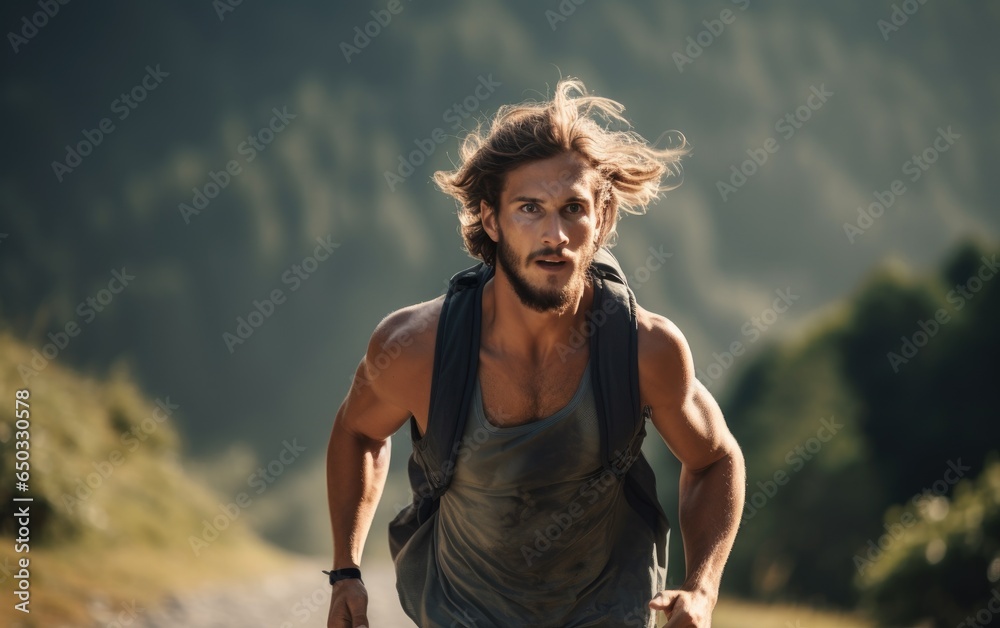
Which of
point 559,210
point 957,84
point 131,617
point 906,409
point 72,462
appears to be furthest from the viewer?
point 957,84

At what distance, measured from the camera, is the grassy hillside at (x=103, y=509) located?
25.1 feet

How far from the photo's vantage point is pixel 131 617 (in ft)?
25.3

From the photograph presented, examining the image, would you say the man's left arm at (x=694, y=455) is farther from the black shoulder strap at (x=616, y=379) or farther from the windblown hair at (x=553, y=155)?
the windblown hair at (x=553, y=155)

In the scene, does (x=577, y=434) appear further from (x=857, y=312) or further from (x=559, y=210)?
(x=857, y=312)

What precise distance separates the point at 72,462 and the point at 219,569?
4.78 feet

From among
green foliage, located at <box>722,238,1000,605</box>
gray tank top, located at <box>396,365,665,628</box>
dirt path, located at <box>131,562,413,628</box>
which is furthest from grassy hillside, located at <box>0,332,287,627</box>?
gray tank top, located at <box>396,365,665,628</box>

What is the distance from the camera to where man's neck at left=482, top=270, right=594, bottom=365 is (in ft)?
10.7

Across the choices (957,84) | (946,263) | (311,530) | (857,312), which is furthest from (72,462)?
(957,84)

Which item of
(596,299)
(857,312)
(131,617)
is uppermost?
(857,312)

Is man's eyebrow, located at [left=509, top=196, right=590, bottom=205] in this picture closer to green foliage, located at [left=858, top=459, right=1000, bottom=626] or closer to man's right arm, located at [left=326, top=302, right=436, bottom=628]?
man's right arm, located at [left=326, top=302, right=436, bottom=628]

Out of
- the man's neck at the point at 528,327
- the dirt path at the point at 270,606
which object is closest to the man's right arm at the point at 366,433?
the man's neck at the point at 528,327

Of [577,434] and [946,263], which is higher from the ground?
[946,263]

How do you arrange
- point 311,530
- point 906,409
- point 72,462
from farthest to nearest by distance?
point 311,530, point 906,409, point 72,462

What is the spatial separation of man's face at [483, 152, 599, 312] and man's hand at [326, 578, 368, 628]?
91 cm
